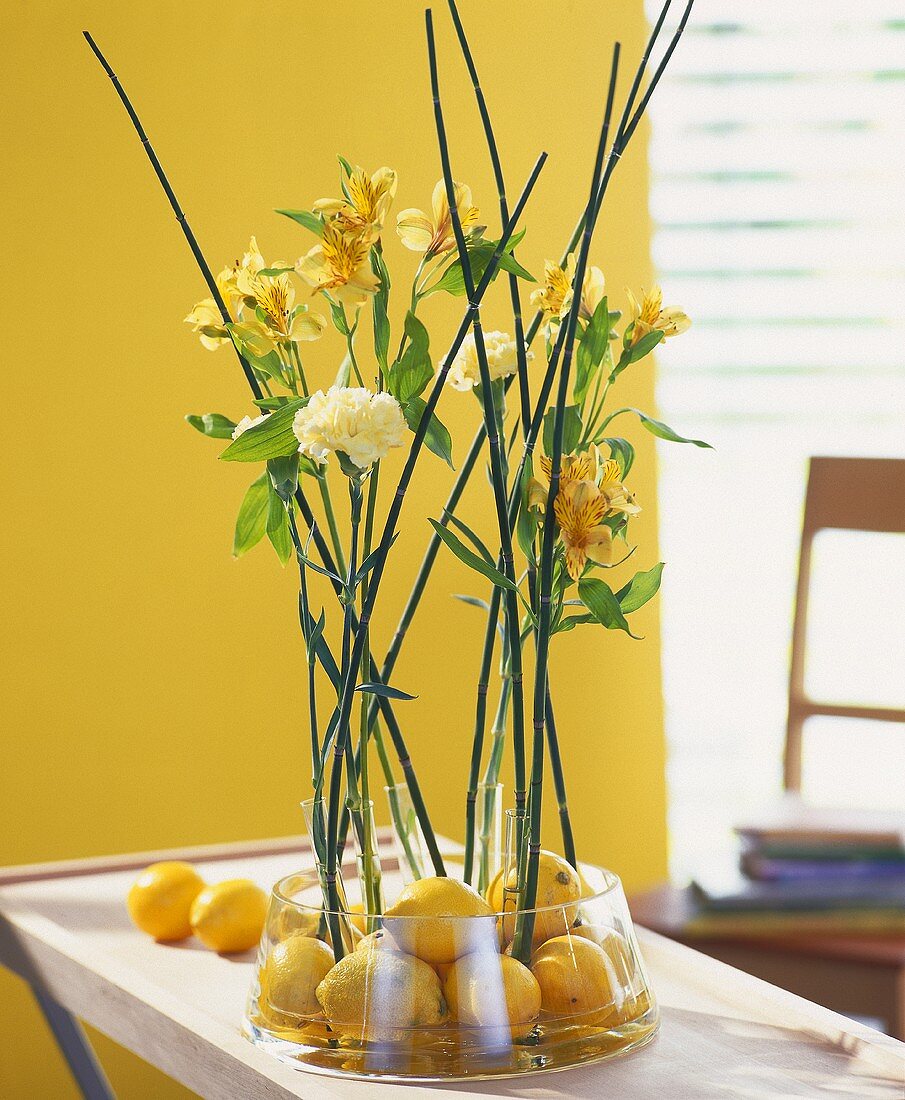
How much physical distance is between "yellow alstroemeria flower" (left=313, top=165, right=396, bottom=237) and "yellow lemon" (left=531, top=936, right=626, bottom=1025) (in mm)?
392

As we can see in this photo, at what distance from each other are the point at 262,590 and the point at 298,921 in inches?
47.6

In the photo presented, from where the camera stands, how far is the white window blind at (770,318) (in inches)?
84.3

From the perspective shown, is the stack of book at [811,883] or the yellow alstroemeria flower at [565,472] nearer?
the yellow alstroemeria flower at [565,472]

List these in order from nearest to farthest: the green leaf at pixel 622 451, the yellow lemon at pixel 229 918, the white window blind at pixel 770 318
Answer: the green leaf at pixel 622 451, the yellow lemon at pixel 229 918, the white window blind at pixel 770 318

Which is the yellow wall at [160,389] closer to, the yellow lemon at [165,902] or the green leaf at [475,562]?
the yellow lemon at [165,902]

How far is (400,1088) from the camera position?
28.7 inches

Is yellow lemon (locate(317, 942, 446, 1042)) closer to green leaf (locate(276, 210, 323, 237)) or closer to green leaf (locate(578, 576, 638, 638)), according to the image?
green leaf (locate(578, 576, 638, 638))

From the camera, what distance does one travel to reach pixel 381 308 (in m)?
0.79

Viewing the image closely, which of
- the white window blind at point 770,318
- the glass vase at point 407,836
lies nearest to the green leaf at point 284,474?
the glass vase at point 407,836

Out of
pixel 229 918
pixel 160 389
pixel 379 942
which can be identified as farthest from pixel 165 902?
pixel 160 389

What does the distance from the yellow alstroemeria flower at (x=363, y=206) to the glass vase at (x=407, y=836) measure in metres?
0.34

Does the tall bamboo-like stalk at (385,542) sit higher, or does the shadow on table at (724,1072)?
the tall bamboo-like stalk at (385,542)

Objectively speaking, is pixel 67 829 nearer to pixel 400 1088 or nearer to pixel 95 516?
pixel 95 516

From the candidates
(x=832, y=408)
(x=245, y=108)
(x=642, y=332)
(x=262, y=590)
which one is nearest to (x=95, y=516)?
(x=262, y=590)
